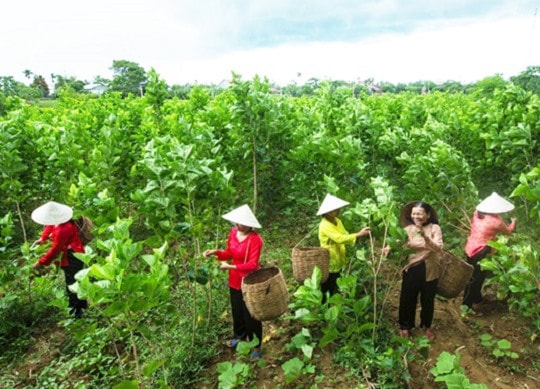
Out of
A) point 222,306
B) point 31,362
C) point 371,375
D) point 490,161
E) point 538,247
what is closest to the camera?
point 371,375

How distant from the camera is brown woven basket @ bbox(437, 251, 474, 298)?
13.1 ft

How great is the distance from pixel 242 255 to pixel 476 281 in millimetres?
2755

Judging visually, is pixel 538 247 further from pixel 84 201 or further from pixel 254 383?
pixel 84 201

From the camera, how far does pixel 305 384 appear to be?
3621 mm

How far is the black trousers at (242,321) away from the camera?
393cm

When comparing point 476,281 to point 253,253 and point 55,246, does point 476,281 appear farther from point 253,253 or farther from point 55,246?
point 55,246

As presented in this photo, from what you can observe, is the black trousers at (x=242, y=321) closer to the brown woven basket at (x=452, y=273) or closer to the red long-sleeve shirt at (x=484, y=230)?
the brown woven basket at (x=452, y=273)

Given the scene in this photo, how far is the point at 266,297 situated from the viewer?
350 cm

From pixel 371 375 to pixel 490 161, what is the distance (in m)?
4.46

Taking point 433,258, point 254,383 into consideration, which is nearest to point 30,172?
point 254,383

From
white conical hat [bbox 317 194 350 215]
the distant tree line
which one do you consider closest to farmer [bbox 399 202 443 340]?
white conical hat [bbox 317 194 350 215]

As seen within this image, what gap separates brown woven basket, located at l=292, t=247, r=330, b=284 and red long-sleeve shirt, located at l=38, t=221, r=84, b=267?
8.10ft

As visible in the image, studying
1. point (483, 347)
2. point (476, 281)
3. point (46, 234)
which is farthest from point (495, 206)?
point (46, 234)

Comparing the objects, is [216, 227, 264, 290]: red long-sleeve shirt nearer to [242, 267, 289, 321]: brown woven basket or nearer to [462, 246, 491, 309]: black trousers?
[242, 267, 289, 321]: brown woven basket
